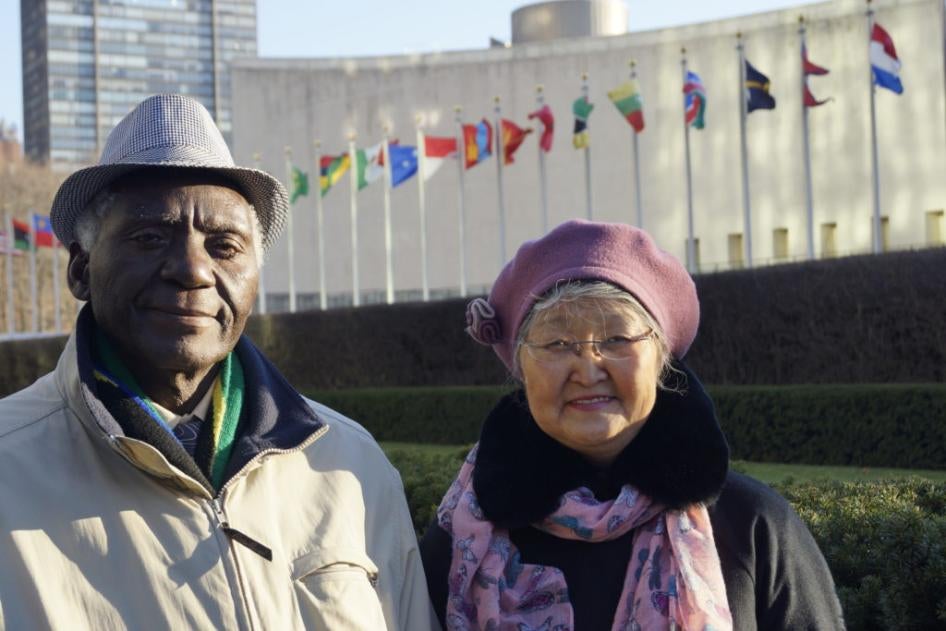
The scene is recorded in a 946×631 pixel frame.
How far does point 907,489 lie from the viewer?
4.49 metres

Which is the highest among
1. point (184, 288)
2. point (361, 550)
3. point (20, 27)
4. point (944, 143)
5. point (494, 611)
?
point (20, 27)

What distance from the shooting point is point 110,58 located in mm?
93250

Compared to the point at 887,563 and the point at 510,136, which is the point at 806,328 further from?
the point at 887,563

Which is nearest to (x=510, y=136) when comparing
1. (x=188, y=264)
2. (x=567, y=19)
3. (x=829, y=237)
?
(x=829, y=237)

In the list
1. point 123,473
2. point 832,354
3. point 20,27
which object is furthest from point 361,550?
point 20,27

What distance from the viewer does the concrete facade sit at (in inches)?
1027

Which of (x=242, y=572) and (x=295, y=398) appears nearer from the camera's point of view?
(x=242, y=572)

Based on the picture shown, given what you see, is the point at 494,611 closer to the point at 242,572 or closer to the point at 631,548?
the point at 631,548

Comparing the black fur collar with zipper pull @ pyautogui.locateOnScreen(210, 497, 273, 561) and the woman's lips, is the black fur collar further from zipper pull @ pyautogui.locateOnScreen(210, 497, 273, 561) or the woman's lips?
zipper pull @ pyautogui.locateOnScreen(210, 497, 273, 561)

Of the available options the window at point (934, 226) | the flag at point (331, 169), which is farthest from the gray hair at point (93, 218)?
the window at point (934, 226)

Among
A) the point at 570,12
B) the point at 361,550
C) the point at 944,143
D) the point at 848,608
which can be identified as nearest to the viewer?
the point at 361,550

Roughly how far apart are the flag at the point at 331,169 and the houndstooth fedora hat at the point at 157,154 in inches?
881

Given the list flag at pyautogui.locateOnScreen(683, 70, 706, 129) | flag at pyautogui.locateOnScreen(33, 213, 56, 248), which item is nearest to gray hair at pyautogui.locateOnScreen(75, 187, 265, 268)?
flag at pyautogui.locateOnScreen(683, 70, 706, 129)

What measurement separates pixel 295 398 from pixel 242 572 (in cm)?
41
